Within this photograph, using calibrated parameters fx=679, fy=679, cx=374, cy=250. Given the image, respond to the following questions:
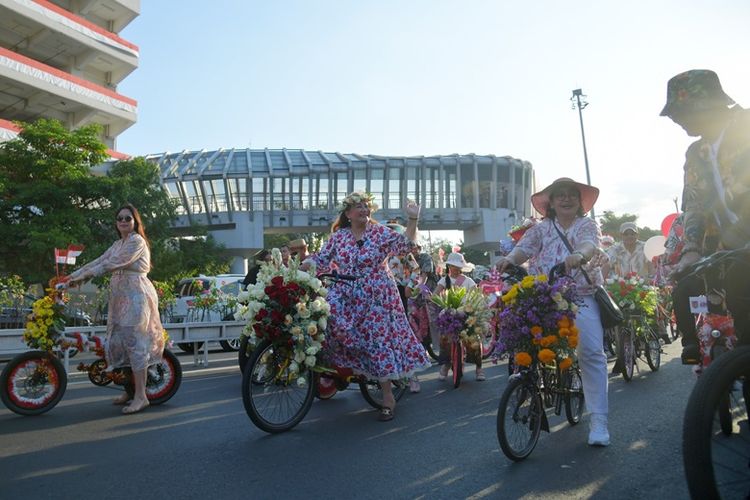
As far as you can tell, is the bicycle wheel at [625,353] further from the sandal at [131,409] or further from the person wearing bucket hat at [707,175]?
the sandal at [131,409]

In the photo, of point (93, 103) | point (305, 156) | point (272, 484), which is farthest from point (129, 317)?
point (305, 156)

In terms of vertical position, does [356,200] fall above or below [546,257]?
above

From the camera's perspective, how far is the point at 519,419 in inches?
180

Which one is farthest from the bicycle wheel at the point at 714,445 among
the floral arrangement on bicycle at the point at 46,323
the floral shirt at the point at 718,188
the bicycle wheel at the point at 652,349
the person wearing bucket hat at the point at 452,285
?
the bicycle wheel at the point at 652,349

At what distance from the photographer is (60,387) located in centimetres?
687

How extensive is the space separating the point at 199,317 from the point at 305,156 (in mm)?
47281

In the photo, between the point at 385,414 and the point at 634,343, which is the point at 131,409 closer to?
the point at 385,414

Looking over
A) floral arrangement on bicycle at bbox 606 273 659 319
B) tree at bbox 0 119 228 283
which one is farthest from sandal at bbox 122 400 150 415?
tree at bbox 0 119 228 283

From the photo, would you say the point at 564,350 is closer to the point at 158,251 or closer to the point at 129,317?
the point at 129,317

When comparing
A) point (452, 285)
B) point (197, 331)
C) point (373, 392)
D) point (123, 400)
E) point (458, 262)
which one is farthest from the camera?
point (197, 331)

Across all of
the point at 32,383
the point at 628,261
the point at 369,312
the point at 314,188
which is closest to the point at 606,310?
the point at 369,312

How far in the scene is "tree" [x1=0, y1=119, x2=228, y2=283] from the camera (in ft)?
85.7

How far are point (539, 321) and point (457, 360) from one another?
413cm

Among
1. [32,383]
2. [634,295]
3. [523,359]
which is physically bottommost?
[32,383]
